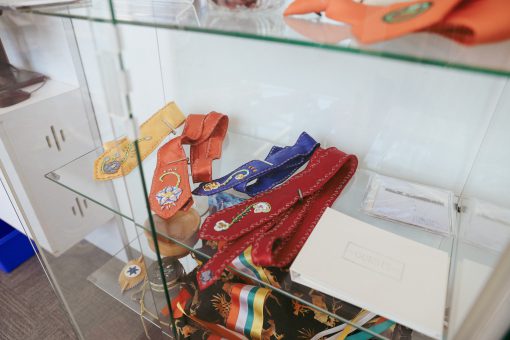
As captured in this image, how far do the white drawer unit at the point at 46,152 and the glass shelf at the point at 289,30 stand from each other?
306 mm

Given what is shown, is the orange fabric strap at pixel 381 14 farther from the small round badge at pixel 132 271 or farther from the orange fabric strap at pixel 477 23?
the small round badge at pixel 132 271

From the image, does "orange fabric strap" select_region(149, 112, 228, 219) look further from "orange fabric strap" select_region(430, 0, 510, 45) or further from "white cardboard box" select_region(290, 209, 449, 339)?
"orange fabric strap" select_region(430, 0, 510, 45)

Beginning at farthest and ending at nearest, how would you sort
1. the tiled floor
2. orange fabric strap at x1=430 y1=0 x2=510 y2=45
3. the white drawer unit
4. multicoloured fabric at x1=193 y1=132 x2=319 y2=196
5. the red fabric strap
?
the tiled floor < the white drawer unit < multicoloured fabric at x1=193 y1=132 x2=319 y2=196 < the red fabric strap < orange fabric strap at x1=430 y1=0 x2=510 y2=45

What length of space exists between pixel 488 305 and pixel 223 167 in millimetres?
441

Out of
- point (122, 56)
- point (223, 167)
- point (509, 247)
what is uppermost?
point (122, 56)

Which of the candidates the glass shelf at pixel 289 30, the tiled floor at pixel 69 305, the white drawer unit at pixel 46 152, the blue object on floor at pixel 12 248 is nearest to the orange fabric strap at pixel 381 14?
the glass shelf at pixel 289 30

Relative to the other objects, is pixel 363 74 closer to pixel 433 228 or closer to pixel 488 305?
pixel 433 228

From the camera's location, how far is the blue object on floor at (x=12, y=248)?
1.20 metres

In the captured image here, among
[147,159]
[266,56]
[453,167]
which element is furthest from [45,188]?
[453,167]

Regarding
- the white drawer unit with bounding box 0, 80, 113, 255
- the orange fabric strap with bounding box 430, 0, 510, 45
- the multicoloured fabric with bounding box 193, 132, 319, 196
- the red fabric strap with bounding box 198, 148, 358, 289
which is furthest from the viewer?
the white drawer unit with bounding box 0, 80, 113, 255

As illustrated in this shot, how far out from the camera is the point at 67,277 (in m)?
0.95

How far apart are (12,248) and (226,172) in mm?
1012

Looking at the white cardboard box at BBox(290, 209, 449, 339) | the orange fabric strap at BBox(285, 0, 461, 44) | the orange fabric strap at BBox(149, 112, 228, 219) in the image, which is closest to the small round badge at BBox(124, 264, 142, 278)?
the orange fabric strap at BBox(149, 112, 228, 219)

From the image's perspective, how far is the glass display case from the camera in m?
0.38
